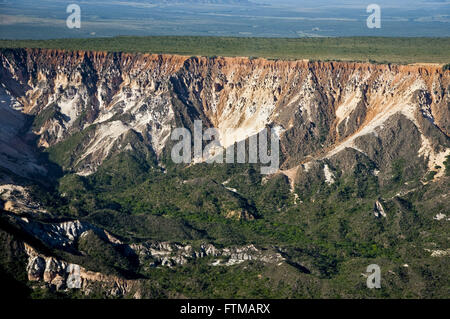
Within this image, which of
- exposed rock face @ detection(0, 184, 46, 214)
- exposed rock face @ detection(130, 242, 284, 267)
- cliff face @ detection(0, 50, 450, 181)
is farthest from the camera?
cliff face @ detection(0, 50, 450, 181)

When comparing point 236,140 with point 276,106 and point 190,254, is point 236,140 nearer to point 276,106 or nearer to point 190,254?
point 276,106

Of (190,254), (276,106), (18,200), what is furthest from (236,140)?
(18,200)

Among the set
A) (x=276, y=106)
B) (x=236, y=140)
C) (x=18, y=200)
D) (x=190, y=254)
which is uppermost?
(x=276, y=106)

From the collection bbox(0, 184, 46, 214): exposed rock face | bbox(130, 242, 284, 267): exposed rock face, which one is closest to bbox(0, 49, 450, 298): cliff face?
bbox(130, 242, 284, 267): exposed rock face

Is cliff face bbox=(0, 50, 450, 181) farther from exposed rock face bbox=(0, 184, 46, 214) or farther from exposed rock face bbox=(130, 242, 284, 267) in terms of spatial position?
exposed rock face bbox=(130, 242, 284, 267)

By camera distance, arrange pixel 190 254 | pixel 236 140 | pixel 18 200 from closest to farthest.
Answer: pixel 190 254, pixel 18 200, pixel 236 140

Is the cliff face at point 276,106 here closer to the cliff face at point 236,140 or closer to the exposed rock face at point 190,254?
the cliff face at point 236,140

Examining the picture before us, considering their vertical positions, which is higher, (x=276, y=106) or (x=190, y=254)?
(x=276, y=106)

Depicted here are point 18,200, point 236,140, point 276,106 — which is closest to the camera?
point 18,200

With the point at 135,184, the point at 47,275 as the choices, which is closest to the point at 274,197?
the point at 135,184
